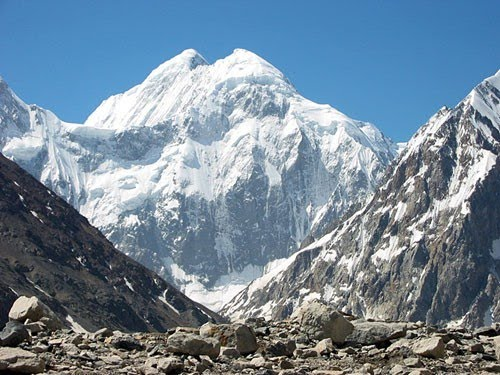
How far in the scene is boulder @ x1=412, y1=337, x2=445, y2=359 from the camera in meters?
26.0

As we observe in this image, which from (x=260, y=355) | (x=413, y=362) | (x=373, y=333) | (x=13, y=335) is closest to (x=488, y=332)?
(x=373, y=333)

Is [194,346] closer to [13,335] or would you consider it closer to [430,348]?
[13,335]

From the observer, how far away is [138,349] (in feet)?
90.0

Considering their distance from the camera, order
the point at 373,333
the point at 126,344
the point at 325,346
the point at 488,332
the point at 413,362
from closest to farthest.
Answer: the point at 413,362, the point at 325,346, the point at 126,344, the point at 373,333, the point at 488,332

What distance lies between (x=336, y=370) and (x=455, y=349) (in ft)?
17.4

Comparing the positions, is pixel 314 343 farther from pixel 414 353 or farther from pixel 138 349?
pixel 138 349

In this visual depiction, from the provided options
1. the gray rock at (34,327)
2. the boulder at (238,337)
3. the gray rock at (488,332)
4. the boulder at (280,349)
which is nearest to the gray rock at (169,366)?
the boulder at (238,337)

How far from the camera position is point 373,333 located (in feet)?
92.8

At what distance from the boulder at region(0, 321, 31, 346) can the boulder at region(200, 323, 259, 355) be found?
18.9ft

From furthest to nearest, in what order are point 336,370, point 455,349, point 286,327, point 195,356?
point 286,327 < point 455,349 < point 195,356 < point 336,370

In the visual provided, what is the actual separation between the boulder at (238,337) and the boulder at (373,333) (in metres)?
3.16

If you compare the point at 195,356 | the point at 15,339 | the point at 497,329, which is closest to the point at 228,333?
the point at 195,356

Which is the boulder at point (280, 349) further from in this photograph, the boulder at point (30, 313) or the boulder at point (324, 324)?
the boulder at point (30, 313)

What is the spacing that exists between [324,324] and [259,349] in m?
2.63
